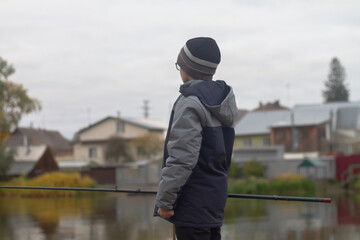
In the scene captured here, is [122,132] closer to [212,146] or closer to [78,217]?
[78,217]

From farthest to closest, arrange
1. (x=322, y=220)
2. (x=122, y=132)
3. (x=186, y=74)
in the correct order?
(x=122, y=132) → (x=322, y=220) → (x=186, y=74)

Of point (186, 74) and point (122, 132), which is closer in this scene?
point (186, 74)

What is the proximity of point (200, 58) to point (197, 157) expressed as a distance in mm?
700

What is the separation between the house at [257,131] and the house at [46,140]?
25.2 metres

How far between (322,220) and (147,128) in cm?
5650

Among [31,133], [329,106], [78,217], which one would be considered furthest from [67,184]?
[31,133]

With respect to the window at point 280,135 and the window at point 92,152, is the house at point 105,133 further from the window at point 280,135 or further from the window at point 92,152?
the window at point 280,135

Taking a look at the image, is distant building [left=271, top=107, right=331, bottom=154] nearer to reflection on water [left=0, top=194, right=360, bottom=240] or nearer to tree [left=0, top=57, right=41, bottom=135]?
tree [left=0, top=57, right=41, bottom=135]

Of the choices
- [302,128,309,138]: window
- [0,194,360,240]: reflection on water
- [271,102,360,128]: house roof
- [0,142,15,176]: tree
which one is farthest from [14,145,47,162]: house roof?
[0,194,360,240]: reflection on water

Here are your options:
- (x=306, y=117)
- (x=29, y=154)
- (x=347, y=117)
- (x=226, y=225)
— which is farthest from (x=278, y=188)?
(x=347, y=117)

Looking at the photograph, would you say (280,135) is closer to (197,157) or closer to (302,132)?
(302,132)

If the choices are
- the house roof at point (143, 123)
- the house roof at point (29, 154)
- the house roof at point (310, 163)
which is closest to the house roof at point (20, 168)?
the house roof at point (29, 154)

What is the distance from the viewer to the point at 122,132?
227 ft

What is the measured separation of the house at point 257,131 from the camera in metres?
63.9
